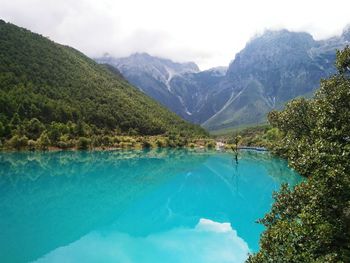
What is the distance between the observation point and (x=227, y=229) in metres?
39.0

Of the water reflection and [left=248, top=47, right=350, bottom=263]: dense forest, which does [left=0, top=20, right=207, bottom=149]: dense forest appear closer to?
the water reflection

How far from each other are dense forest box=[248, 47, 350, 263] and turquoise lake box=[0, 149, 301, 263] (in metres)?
A: 13.2

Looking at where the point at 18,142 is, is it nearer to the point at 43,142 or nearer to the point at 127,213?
the point at 43,142

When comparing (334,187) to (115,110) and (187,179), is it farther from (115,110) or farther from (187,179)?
(115,110)

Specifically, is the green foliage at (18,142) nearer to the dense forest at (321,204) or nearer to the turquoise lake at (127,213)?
the turquoise lake at (127,213)

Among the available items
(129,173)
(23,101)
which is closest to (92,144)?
(23,101)

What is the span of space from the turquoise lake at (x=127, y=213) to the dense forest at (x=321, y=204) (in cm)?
1324

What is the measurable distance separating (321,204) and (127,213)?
30.2 meters

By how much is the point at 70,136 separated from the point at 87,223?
9262 cm

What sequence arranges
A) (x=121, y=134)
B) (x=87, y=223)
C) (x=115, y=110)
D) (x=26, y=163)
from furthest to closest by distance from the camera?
1. (x=115, y=110)
2. (x=121, y=134)
3. (x=26, y=163)
4. (x=87, y=223)

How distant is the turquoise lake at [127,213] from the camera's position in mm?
29547

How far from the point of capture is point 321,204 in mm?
16156

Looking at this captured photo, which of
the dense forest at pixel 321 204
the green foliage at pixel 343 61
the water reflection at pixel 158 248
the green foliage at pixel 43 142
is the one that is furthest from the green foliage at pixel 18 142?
the green foliage at pixel 343 61

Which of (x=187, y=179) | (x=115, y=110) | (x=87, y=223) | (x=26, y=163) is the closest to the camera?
(x=87, y=223)
